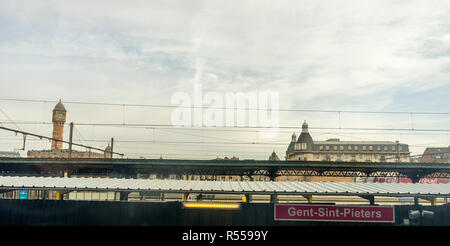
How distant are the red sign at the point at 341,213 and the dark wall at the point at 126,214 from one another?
0.89 meters

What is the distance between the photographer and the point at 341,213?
13289mm

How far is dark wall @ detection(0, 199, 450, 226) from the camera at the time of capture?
45.8 ft

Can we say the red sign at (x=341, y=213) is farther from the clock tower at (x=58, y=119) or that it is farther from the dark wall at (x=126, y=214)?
the clock tower at (x=58, y=119)

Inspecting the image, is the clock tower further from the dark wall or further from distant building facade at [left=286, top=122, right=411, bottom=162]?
the dark wall

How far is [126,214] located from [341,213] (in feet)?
33.7

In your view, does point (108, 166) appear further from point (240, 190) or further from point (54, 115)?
point (54, 115)

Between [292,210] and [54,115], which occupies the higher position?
[54,115]

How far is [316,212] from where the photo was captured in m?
13.4

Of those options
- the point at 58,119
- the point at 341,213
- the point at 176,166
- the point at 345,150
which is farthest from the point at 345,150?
the point at 58,119

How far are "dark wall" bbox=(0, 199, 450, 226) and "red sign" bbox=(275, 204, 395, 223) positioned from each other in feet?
2.93

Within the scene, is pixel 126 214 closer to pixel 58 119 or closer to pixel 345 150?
pixel 58 119
